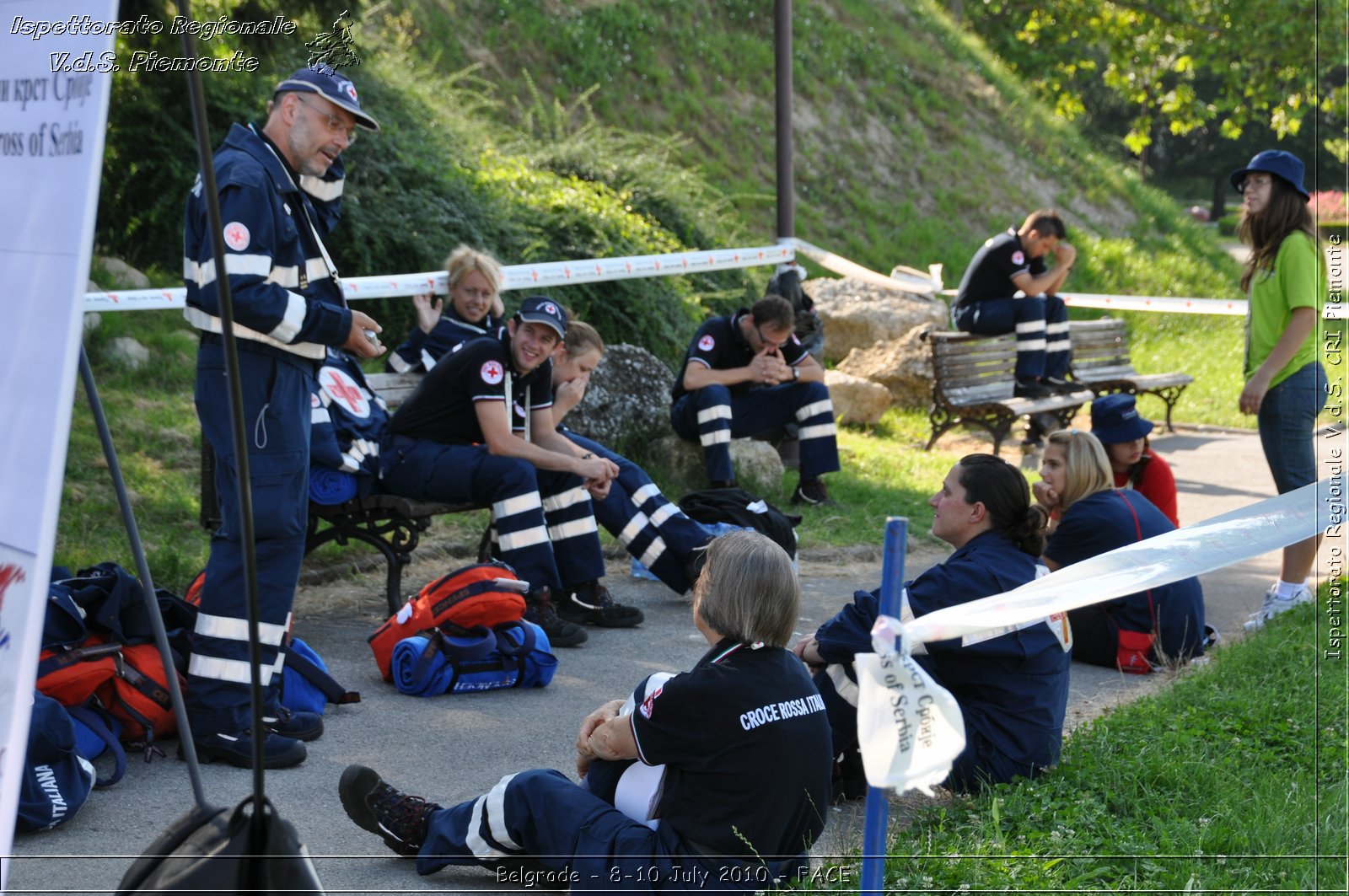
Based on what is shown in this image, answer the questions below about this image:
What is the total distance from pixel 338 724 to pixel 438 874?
4.14ft

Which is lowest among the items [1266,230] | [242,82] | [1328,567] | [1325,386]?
[1328,567]

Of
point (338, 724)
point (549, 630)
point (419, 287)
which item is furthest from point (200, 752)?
point (419, 287)

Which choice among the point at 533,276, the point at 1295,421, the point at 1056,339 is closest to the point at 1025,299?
the point at 1056,339

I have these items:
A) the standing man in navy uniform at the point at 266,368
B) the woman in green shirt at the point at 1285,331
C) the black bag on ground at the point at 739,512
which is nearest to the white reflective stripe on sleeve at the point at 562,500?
the black bag on ground at the point at 739,512

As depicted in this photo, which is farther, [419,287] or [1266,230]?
[419,287]

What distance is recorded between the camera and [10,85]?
1984 millimetres

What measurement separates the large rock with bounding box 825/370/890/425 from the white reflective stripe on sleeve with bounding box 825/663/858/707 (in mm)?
7902

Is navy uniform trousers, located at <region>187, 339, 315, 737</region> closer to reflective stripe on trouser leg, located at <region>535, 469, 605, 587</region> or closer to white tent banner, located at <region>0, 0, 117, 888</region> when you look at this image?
reflective stripe on trouser leg, located at <region>535, 469, 605, 587</region>

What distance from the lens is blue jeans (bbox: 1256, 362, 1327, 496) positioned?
6.13 m

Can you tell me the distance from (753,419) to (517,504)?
327 centimetres

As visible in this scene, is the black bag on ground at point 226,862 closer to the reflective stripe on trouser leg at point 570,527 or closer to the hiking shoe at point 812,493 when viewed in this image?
the reflective stripe on trouser leg at point 570,527

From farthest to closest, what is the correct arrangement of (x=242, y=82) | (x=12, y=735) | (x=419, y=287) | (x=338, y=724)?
(x=242, y=82) → (x=419, y=287) → (x=338, y=724) → (x=12, y=735)

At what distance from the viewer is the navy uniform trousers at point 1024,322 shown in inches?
433

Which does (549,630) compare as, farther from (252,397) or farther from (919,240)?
(919,240)
